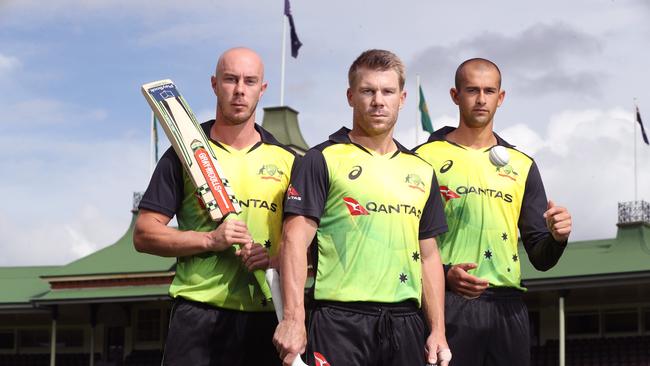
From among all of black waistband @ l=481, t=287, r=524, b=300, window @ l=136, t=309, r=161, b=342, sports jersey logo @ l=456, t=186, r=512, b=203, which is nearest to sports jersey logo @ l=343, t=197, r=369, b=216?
sports jersey logo @ l=456, t=186, r=512, b=203

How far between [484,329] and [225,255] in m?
1.67

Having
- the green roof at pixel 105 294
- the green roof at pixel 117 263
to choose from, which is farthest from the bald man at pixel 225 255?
the green roof at pixel 117 263

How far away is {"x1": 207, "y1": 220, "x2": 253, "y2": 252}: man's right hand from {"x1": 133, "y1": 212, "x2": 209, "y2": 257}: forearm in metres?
0.08

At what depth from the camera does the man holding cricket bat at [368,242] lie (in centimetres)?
606

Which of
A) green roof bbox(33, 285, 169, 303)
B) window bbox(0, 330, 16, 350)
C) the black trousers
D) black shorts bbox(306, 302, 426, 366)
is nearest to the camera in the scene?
black shorts bbox(306, 302, 426, 366)

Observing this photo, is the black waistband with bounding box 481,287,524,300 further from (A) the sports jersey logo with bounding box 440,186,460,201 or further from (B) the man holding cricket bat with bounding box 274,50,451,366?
(B) the man holding cricket bat with bounding box 274,50,451,366

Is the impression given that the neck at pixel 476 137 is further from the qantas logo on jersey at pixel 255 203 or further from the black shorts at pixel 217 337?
the black shorts at pixel 217 337

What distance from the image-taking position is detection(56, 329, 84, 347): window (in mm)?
41500

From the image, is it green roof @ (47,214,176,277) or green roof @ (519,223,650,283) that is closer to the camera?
green roof @ (519,223,650,283)

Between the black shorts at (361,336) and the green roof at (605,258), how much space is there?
2379cm

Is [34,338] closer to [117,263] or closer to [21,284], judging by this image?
[21,284]

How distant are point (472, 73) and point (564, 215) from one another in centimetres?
110

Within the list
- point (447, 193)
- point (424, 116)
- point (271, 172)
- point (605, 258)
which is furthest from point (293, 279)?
point (424, 116)

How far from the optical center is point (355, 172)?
627 cm
